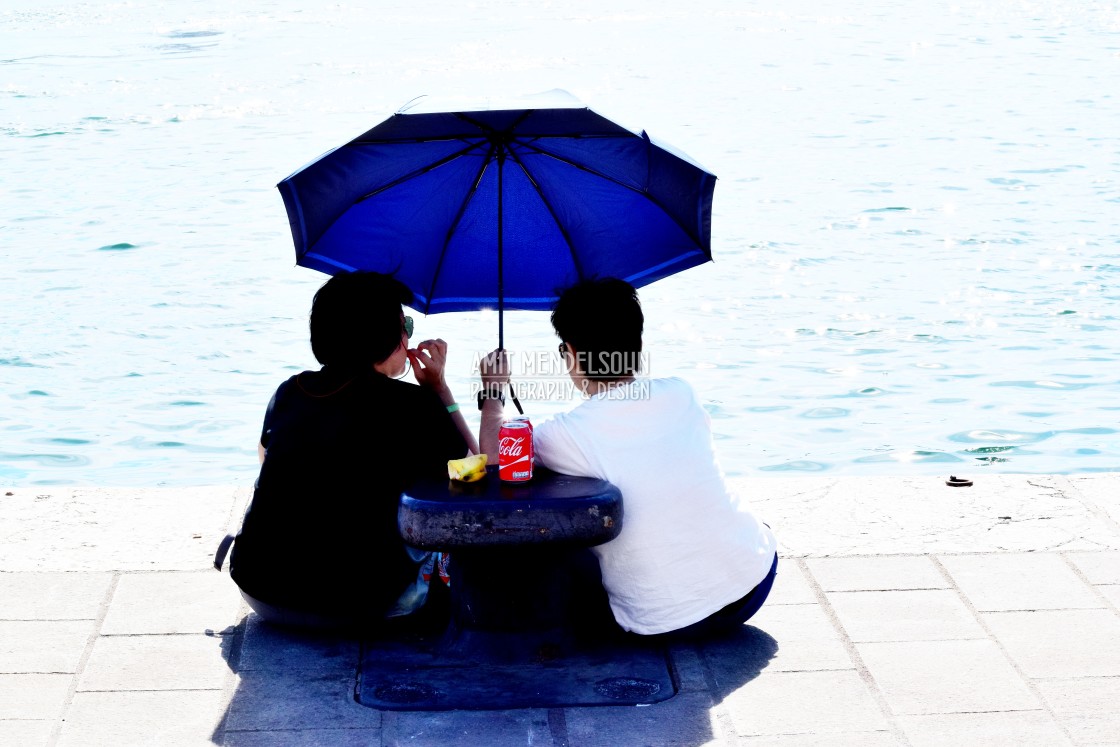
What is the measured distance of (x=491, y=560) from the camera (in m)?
3.88

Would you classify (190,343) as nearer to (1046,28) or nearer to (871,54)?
(871,54)

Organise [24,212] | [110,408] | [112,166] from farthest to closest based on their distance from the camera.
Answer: [112,166]
[24,212]
[110,408]

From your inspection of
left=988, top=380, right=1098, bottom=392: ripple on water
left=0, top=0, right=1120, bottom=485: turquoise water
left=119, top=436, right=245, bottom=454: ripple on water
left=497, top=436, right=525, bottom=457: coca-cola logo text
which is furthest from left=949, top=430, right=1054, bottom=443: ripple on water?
left=497, top=436, right=525, bottom=457: coca-cola logo text

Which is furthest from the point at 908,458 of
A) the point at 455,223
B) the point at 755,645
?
the point at 455,223

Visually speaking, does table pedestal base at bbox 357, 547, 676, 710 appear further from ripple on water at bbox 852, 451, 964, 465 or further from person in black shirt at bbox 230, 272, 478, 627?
ripple on water at bbox 852, 451, 964, 465

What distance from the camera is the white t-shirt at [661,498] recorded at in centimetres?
376

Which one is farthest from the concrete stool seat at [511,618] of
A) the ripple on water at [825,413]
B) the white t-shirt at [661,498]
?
the ripple on water at [825,413]

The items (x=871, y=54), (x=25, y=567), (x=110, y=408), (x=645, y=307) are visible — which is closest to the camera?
(x=25, y=567)

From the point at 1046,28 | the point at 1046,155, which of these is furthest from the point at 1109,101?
the point at 1046,28

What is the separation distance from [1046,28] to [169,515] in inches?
980

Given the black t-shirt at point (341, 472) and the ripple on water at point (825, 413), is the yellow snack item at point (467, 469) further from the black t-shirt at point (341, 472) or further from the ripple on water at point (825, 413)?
the ripple on water at point (825, 413)

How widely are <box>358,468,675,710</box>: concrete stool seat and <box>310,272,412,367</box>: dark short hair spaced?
0.44 m

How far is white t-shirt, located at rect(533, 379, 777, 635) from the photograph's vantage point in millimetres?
3764

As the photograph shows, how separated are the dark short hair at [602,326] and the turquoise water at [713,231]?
0.65m
